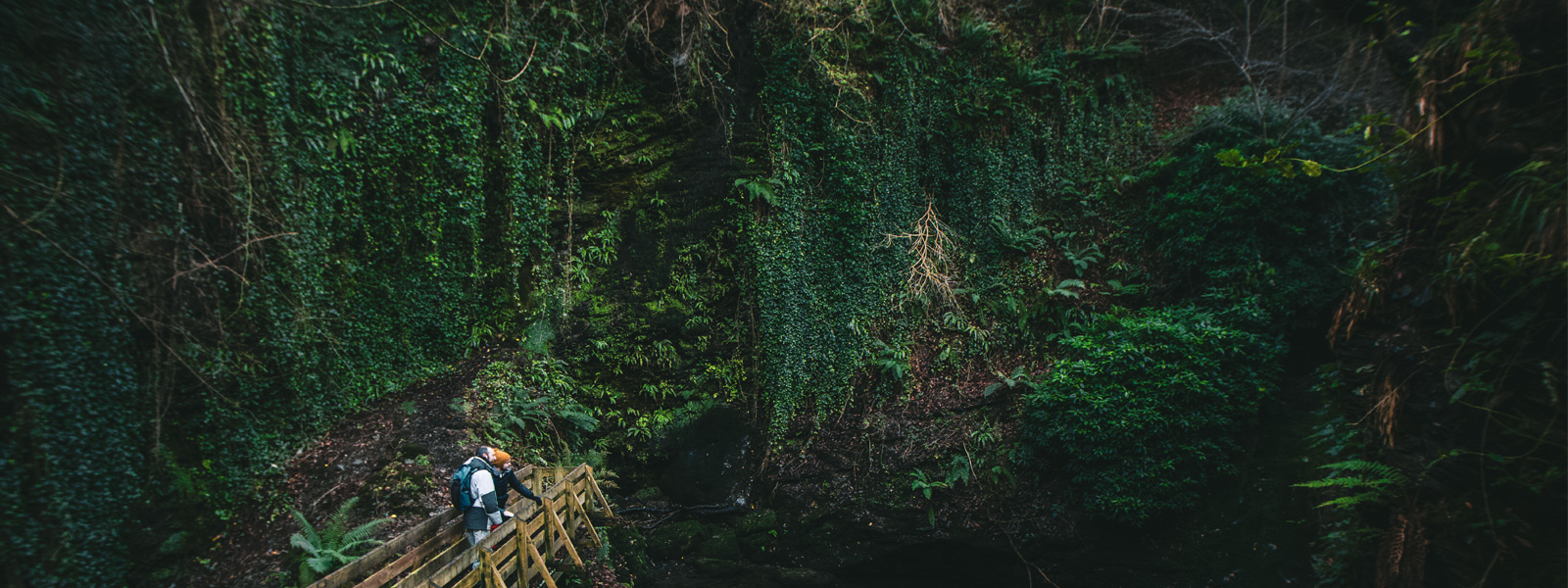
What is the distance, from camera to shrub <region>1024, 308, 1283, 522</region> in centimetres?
691

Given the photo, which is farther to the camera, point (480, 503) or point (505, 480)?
point (505, 480)

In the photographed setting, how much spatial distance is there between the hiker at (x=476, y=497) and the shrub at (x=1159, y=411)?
7.03 m

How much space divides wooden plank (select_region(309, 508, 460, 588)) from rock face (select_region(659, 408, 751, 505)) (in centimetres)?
359

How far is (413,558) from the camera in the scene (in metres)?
4.86

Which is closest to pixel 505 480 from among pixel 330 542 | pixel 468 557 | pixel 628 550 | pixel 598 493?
pixel 468 557

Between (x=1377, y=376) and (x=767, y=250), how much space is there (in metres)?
7.46

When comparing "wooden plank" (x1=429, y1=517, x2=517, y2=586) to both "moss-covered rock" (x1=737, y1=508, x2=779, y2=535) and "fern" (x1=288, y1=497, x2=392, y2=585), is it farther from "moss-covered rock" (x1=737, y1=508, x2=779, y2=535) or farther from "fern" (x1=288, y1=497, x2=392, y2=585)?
"moss-covered rock" (x1=737, y1=508, x2=779, y2=535)

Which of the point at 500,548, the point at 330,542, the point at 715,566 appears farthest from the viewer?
the point at 715,566

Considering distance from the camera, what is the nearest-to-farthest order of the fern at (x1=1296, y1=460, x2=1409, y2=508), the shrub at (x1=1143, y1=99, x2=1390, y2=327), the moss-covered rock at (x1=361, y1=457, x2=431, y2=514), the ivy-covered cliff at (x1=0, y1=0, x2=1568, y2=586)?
the ivy-covered cliff at (x1=0, y1=0, x2=1568, y2=586)
the fern at (x1=1296, y1=460, x2=1409, y2=508)
the moss-covered rock at (x1=361, y1=457, x2=431, y2=514)
the shrub at (x1=1143, y1=99, x2=1390, y2=327)

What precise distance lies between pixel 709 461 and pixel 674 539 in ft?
4.19

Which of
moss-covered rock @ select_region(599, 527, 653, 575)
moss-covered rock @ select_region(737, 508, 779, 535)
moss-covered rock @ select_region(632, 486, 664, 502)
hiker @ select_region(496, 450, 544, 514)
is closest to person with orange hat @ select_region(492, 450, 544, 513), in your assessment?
hiker @ select_region(496, 450, 544, 514)

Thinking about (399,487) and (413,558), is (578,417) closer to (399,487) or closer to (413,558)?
(399,487)

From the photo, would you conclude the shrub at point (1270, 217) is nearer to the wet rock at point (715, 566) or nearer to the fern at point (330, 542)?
the wet rock at point (715, 566)

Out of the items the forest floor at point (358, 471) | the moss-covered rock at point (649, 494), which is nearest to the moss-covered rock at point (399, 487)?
the forest floor at point (358, 471)
